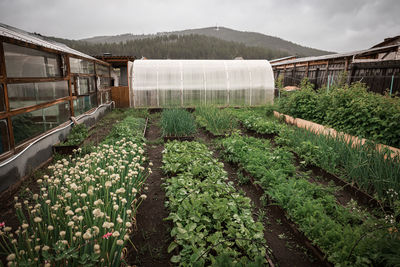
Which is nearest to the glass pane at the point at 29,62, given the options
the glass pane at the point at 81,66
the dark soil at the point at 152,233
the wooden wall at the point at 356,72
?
the glass pane at the point at 81,66

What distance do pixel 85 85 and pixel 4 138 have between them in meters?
5.25

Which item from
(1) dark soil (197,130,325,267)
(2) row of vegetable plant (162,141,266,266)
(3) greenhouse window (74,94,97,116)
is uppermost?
(3) greenhouse window (74,94,97,116)

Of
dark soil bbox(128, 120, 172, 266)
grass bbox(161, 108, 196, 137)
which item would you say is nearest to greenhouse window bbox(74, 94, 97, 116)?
grass bbox(161, 108, 196, 137)

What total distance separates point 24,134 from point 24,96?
0.78m

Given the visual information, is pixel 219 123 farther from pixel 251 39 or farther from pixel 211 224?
pixel 251 39

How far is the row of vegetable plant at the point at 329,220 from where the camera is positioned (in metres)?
1.95

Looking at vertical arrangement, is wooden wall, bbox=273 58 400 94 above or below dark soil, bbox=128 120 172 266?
above

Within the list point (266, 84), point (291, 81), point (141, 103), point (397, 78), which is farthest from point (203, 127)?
point (291, 81)

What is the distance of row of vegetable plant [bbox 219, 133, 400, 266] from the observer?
1.95 metres

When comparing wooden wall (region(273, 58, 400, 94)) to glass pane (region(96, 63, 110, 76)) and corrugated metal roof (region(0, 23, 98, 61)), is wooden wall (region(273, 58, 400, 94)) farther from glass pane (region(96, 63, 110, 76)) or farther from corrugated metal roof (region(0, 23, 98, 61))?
glass pane (region(96, 63, 110, 76))

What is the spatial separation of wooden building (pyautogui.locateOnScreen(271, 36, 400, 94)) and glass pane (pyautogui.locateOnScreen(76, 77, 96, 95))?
929 cm

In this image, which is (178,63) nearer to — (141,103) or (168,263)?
(141,103)

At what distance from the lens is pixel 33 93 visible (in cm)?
512

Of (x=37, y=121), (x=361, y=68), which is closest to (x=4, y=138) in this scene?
(x=37, y=121)
